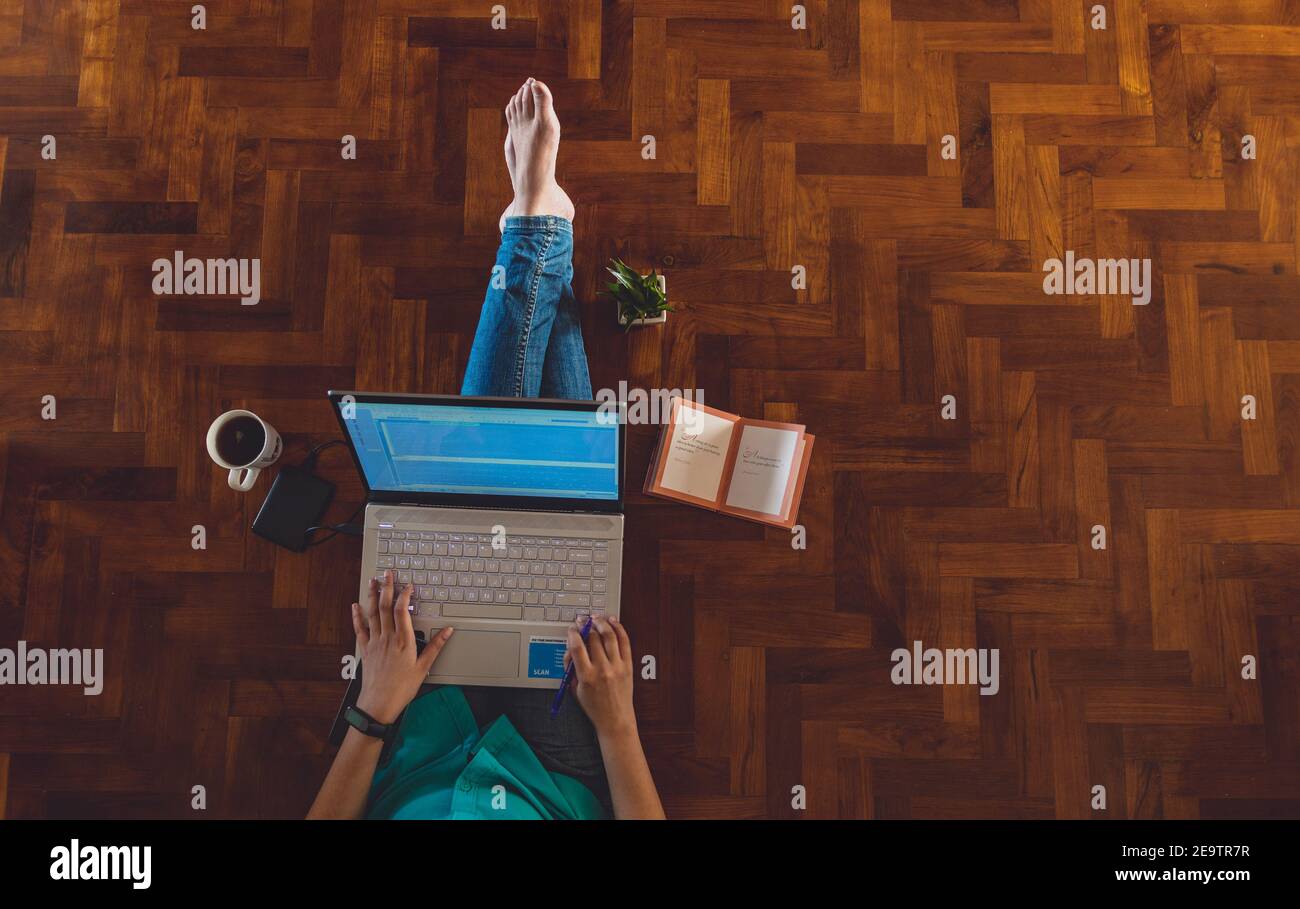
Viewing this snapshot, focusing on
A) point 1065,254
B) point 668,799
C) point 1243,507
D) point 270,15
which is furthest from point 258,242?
point 1243,507

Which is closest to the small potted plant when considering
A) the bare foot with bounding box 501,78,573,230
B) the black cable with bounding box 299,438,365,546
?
the bare foot with bounding box 501,78,573,230

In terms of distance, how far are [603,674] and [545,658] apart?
0.46ft

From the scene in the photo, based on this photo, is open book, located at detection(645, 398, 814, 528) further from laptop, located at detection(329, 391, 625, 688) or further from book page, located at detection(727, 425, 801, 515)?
laptop, located at detection(329, 391, 625, 688)

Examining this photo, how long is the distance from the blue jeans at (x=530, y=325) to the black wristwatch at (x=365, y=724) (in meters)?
0.79

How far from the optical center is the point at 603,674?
173cm

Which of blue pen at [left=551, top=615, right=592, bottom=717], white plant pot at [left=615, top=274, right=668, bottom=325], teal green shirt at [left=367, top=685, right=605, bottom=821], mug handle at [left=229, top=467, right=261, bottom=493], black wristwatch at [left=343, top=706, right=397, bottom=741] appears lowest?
teal green shirt at [left=367, top=685, right=605, bottom=821]

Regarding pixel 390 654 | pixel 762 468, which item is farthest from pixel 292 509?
pixel 762 468

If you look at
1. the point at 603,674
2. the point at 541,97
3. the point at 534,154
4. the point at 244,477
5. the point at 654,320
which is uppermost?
the point at 541,97

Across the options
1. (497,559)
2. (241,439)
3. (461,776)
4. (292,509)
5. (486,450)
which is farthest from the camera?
(292,509)

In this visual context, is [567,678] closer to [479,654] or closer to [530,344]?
[479,654]

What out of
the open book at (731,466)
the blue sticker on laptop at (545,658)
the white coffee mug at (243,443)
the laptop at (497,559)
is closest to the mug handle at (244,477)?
the white coffee mug at (243,443)

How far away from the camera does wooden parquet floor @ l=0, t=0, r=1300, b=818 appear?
204 centimetres

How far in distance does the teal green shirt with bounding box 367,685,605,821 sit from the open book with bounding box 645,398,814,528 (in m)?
0.75
